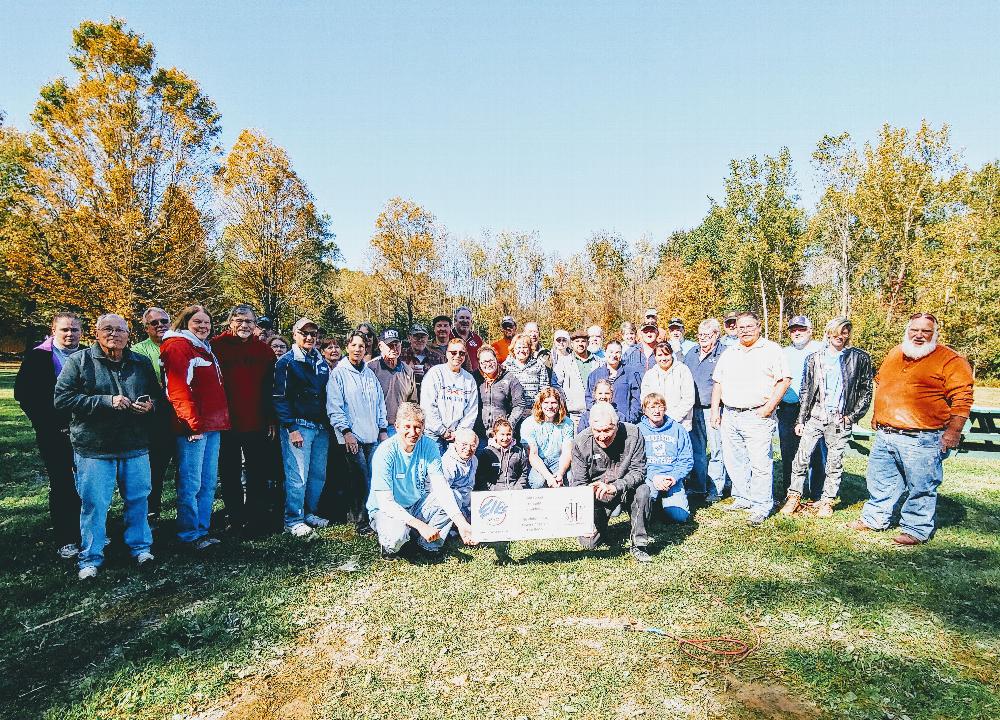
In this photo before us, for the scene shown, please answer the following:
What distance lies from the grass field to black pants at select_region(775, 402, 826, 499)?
1297 millimetres

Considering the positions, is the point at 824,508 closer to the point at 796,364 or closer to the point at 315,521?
the point at 796,364

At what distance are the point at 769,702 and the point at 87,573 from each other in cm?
499

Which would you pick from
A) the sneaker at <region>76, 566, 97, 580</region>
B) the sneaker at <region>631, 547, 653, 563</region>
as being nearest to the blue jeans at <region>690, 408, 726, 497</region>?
the sneaker at <region>631, 547, 653, 563</region>

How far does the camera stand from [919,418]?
5141mm

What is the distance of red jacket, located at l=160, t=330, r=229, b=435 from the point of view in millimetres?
4848

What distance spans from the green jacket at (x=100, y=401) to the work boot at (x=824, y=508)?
6717 mm

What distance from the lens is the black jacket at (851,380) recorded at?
20.0 ft

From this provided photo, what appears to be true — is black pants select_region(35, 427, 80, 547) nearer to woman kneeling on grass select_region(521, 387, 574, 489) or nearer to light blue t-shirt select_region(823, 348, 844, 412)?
woman kneeling on grass select_region(521, 387, 574, 489)

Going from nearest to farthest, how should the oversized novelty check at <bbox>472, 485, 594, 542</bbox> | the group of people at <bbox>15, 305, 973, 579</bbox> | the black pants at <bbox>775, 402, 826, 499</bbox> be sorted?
the oversized novelty check at <bbox>472, 485, 594, 542</bbox>
the group of people at <bbox>15, 305, 973, 579</bbox>
the black pants at <bbox>775, 402, 826, 499</bbox>

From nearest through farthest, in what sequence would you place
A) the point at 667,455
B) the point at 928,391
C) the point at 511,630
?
the point at 511,630 → the point at 928,391 → the point at 667,455

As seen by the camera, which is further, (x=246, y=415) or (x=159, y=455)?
(x=159, y=455)

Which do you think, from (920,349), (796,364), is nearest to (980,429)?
(796,364)

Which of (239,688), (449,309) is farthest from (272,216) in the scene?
(239,688)

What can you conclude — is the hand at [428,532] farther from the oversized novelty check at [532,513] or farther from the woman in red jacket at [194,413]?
the woman in red jacket at [194,413]
